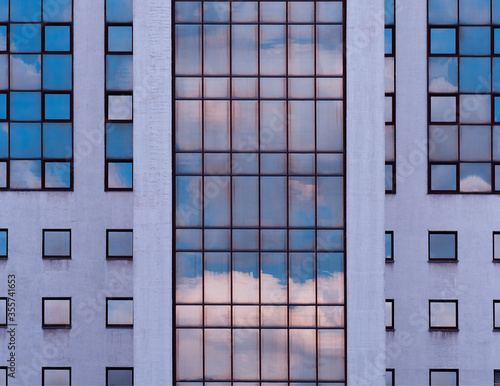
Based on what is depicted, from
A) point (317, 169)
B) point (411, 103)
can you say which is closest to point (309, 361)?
point (317, 169)

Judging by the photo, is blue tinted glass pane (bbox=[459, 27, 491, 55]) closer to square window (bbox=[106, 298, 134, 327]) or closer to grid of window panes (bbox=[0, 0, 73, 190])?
grid of window panes (bbox=[0, 0, 73, 190])

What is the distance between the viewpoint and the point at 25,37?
19594mm

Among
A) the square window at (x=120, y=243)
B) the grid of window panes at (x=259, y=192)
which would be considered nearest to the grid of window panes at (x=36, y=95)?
the square window at (x=120, y=243)

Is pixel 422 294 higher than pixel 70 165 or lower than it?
lower

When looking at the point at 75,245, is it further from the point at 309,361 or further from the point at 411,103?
the point at 411,103

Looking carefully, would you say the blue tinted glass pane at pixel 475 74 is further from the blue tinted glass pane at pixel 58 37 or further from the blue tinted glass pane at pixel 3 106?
the blue tinted glass pane at pixel 3 106

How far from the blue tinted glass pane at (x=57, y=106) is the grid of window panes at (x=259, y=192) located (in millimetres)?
5603

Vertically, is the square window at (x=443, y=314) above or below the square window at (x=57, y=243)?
below

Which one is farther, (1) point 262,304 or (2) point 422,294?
(2) point 422,294

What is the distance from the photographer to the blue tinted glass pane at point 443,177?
1927 centimetres

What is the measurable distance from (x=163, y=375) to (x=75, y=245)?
21.1 feet

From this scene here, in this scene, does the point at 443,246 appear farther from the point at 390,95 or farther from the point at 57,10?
the point at 57,10

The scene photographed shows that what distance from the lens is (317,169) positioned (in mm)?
16672

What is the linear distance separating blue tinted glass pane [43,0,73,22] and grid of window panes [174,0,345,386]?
566 cm
